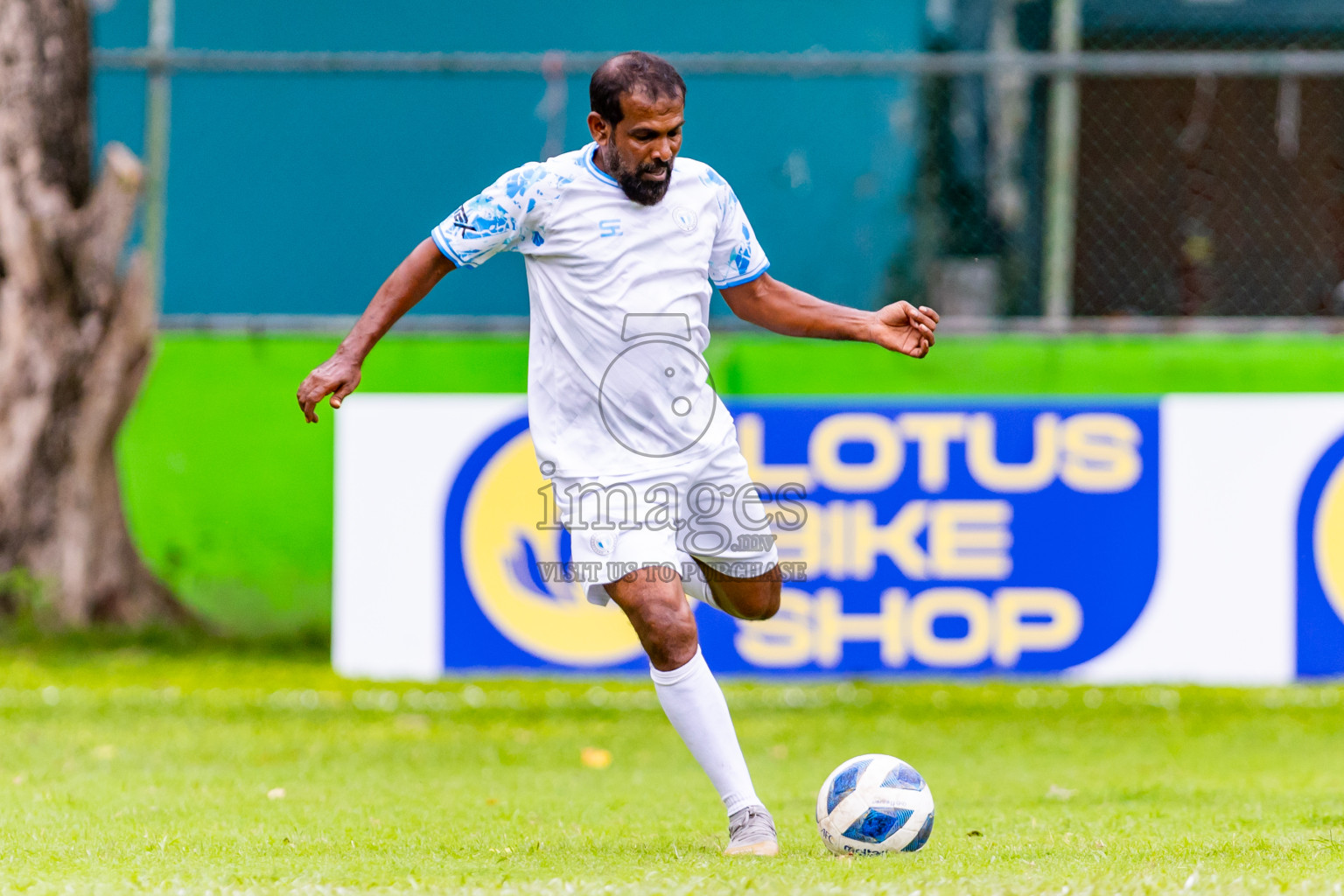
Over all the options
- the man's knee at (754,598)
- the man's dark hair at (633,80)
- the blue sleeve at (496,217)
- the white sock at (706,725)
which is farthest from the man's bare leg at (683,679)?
the man's dark hair at (633,80)

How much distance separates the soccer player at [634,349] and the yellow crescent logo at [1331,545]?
3.99 meters

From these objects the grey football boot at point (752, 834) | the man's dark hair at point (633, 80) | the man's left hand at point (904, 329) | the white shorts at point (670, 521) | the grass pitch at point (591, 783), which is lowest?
the grass pitch at point (591, 783)

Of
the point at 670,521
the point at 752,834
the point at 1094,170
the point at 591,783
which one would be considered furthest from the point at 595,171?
the point at 1094,170

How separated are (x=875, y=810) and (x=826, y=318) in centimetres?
141

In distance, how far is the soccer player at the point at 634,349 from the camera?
409cm

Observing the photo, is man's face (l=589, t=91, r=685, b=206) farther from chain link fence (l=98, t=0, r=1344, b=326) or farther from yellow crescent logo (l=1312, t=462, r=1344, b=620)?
chain link fence (l=98, t=0, r=1344, b=326)

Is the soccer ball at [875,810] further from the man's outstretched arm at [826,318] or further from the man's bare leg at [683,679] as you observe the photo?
the man's outstretched arm at [826,318]

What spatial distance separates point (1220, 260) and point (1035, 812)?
213 inches

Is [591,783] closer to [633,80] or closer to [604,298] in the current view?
[604,298]

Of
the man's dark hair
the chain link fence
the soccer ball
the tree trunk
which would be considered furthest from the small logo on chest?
the tree trunk

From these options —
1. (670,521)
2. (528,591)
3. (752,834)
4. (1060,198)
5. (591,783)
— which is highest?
(1060,198)

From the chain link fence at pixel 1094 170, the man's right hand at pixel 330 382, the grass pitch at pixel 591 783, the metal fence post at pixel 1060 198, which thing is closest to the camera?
the grass pitch at pixel 591 783

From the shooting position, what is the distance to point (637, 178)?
4.15 m

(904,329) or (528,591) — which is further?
(528,591)
